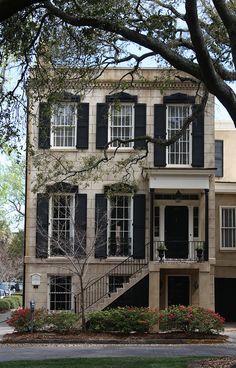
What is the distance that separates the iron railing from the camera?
25875 mm

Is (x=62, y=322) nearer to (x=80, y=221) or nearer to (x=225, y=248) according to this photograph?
(x=80, y=221)

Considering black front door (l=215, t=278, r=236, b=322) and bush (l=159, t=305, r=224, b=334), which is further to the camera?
black front door (l=215, t=278, r=236, b=322)

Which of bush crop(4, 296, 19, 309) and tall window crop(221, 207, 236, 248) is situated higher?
tall window crop(221, 207, 236, 248)

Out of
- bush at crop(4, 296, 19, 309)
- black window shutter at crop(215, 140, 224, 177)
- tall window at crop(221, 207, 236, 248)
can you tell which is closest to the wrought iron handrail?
tall window at crop(221, 207, 236, 248)

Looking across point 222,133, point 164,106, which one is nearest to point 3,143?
point 164,106

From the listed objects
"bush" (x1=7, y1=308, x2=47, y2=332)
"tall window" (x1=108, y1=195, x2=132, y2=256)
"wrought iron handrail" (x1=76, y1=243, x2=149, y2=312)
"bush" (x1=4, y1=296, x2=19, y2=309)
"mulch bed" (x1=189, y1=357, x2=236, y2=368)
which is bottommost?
"bush" (x1=4, y1=296, x2=19, y2=309)

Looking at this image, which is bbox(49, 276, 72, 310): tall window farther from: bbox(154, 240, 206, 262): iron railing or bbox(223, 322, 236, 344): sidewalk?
bbox(223, 322, 236, 344): sidewalk

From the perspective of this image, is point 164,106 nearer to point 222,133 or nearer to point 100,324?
point 222,133

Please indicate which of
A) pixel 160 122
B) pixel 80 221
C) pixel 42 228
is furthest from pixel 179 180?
pixel 42 228

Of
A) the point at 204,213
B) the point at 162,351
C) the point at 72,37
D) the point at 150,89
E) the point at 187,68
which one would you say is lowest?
the point at 162,351

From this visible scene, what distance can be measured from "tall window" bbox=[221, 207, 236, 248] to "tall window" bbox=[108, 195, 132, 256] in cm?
555

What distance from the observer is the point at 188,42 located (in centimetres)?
1534

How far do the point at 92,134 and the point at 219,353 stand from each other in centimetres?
1253

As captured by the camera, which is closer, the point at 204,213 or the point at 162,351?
the point at 162,351
